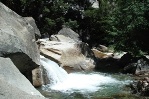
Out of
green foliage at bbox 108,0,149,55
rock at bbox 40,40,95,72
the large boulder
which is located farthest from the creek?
green foliage at bbox 108,0,149,55

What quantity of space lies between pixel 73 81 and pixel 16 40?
24.9 feet

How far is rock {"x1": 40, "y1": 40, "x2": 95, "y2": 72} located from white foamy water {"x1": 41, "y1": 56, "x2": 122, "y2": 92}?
85.6 inches

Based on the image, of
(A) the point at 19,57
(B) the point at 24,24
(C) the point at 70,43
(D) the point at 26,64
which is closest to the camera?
(A) the point at 19,57

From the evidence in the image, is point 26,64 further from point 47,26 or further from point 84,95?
point 47,26

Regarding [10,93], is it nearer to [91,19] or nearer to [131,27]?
[131,27]

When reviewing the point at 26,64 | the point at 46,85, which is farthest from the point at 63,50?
the point at 26,64

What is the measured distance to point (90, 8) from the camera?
96.0ft

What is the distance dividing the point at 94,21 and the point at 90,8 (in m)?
1.46

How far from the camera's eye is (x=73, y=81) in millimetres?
15562

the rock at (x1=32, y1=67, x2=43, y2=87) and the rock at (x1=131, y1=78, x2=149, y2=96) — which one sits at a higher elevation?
the rock at (x1=131, y1=78, x2=149, y2=96)

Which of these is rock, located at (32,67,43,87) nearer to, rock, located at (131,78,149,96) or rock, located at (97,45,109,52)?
rock, located at (131,78,149,96)

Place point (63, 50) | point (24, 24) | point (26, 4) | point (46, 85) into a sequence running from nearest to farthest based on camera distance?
1. point (24, 24)
2. point (46, 85)
3. point (63, 50)
4. point (26, 4)

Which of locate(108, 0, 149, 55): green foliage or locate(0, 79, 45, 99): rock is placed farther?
locate(108, 0, 149, 55): green foliage

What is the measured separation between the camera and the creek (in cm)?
1202
